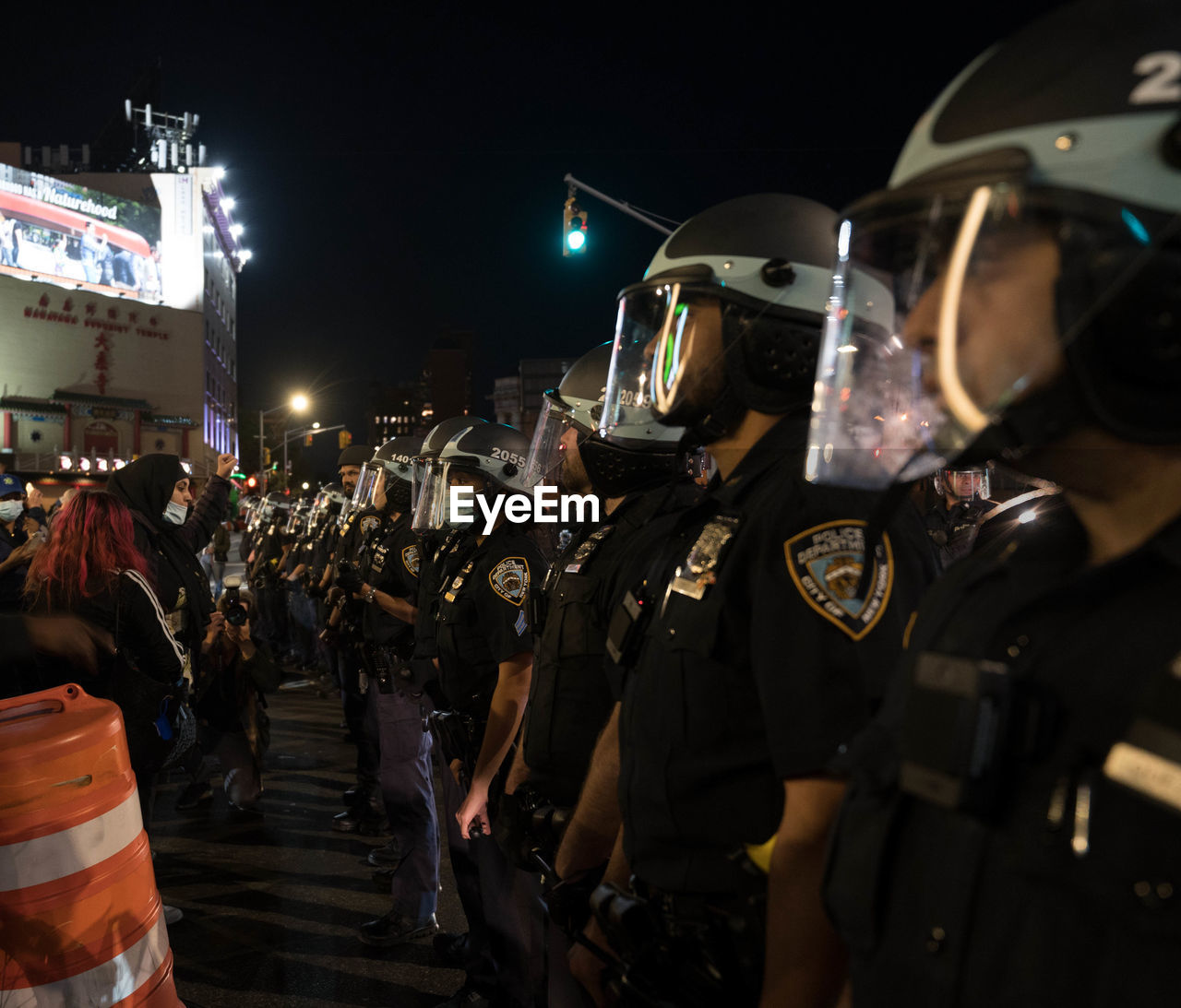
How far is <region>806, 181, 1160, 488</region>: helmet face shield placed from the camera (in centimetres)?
113

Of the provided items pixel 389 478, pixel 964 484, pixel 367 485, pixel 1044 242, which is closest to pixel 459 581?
pixel 1044 242

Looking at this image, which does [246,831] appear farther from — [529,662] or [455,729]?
[529,662]

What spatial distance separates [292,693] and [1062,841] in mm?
13307

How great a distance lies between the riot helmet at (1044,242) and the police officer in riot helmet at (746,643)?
477mm

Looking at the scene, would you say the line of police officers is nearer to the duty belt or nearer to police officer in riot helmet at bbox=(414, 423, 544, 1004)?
the duty belt

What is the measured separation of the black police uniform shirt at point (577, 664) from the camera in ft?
10.0

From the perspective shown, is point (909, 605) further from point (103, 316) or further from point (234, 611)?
point (103, 316)

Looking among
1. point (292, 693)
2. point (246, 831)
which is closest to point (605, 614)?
point (246, 831)

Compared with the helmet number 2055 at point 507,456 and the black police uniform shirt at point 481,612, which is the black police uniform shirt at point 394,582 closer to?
the helmet number 2055 at point 507,456

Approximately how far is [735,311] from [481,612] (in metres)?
2.23

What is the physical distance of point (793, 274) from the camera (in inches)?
95.1

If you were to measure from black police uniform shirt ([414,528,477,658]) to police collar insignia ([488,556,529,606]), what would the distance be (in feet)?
1.15

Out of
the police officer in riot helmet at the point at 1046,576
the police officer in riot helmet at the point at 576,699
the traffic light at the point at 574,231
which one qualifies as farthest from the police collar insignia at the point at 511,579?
the traffic light at the point at 574,231

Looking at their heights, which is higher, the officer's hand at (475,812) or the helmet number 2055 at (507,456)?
the helmet number 2055 at (507,456)
